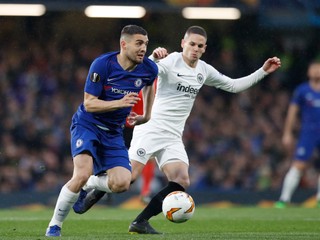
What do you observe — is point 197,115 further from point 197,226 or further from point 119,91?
point 119,91

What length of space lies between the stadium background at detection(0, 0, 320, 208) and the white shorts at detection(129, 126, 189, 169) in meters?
6.42

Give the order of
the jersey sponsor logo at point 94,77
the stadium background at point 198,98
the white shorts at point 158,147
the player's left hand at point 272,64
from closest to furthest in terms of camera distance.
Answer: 1. the jersey sponsor logo at point 94,77
2. the white shorts at point 158,147
3. the player's left hand at point 272,64
4. the stadium background at point 198,98

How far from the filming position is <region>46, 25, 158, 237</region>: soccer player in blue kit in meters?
8.30

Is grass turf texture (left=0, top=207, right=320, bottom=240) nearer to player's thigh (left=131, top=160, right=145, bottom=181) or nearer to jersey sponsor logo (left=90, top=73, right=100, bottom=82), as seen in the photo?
player's thigh (left=131, top=160, right=145, bottom=181)

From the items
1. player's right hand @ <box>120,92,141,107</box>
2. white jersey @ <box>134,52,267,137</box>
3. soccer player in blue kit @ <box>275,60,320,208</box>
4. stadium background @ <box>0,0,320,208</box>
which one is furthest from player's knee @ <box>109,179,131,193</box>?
stadium background @ <box>0,0,320,208</box>

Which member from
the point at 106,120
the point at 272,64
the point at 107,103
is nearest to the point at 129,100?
the point at 107,103

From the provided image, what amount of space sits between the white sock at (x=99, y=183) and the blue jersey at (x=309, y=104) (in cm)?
599

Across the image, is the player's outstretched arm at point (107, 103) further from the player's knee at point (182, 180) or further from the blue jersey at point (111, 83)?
the player's knee at point (182, 180)

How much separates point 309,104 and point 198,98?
5661 millimetres

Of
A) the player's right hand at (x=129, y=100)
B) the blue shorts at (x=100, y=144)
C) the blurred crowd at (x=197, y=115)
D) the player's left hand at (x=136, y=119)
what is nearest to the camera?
the player's right hand at (x=129, y=100)

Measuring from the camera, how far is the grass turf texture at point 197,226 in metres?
8.66

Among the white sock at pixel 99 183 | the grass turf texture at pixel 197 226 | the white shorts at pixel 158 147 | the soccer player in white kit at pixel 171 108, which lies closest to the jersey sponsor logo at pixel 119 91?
the white sock at pixel 99 183

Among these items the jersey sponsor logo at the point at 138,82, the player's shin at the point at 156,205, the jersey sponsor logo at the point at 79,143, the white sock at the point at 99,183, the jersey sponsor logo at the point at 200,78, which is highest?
the jersey sponsor logo at the point at 200,78

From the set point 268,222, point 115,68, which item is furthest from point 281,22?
point 115,68
